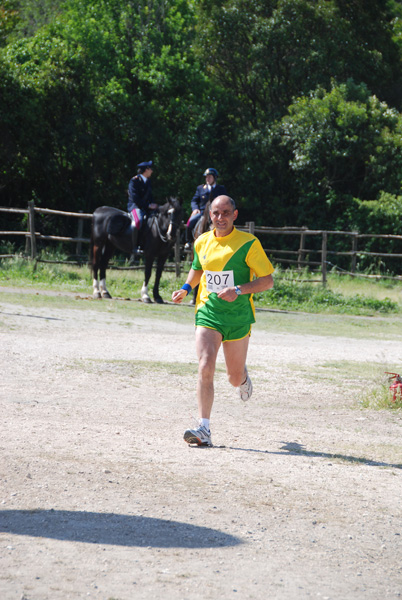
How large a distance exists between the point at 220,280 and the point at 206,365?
2.06 ft

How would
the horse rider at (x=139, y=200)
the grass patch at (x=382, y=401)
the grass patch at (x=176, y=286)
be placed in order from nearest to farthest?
the grass patch at (x=382, y=401) < the horse rider at (x=139, y=200) < the grass patch at (x=176, y=286)

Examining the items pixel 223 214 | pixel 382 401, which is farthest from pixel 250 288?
pixel 382 401

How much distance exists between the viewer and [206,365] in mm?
5863

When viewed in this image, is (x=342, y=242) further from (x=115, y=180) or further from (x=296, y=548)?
(x=296, y=548)

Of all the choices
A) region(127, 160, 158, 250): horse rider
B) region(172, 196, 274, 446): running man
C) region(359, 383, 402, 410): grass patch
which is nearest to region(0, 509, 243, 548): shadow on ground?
region(172, 196, 274, 446): running man

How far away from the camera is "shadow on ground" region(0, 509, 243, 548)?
3.79 m

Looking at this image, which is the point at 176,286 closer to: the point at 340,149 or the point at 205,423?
the point at 205,423

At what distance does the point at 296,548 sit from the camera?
12.6ft

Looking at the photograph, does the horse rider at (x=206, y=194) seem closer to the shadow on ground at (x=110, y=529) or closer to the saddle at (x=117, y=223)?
the saddle at (x=117, y=223)

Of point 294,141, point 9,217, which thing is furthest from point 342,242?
point 9,217

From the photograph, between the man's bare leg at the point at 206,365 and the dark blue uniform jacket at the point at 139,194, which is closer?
the man's bare leg at the point at 206,365

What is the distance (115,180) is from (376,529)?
2898cm

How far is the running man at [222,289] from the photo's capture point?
587cm

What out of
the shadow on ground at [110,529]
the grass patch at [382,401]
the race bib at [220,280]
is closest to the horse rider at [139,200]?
the grass patch at [382,401]
